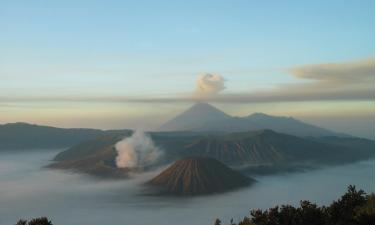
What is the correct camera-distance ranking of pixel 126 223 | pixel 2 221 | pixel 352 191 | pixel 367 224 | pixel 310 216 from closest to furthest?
pixel 367 224
pixel 310 216
pixel 352 191
pixel 126 223
pixel 2 221

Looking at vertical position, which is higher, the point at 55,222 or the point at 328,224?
the point at 328,224

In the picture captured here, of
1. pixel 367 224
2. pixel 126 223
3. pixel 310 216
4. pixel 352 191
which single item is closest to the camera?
pixel 367 224

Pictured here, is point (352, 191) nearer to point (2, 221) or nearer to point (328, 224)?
point (328, 224)

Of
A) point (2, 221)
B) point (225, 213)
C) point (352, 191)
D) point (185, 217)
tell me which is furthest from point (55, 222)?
point (352, 191)

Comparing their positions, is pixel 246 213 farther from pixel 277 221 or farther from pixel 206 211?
pixel 277 221

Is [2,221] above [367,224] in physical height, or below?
below

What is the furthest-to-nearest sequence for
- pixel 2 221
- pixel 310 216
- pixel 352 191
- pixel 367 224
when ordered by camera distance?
1. pixel 2 221
2. pixel 352 191
3. pixel 310 216
4. pixel 367 224

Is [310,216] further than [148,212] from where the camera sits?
No

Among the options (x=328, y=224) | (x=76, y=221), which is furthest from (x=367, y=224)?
(x=76, y=221)

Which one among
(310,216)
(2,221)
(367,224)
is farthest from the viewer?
(2,221)
